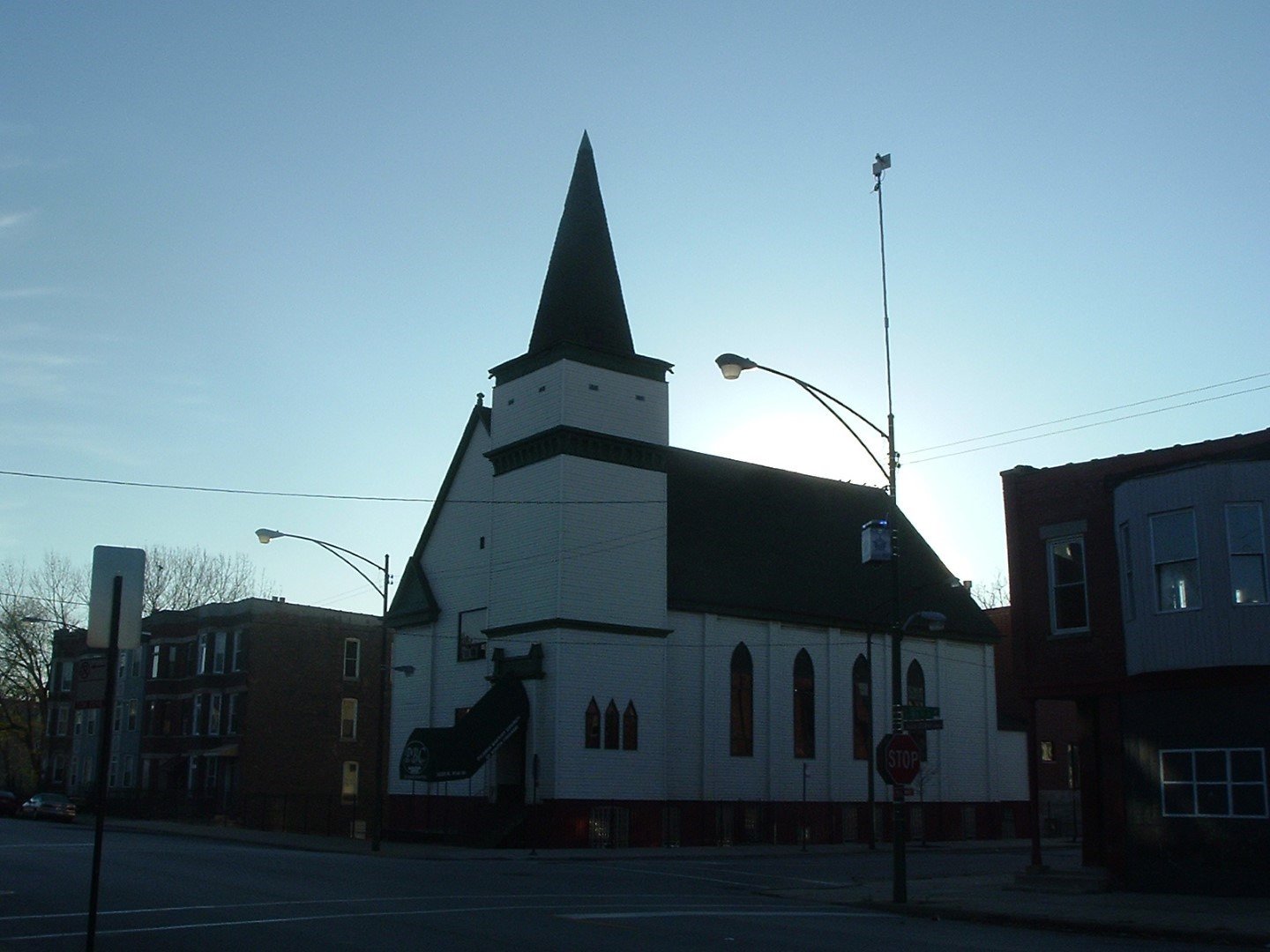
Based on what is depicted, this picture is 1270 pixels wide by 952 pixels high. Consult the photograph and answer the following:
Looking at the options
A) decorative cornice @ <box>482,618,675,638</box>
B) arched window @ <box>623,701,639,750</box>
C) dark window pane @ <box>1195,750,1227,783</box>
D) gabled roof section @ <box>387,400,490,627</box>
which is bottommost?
dark window pane @ <box>1195,750,1227,783</box>

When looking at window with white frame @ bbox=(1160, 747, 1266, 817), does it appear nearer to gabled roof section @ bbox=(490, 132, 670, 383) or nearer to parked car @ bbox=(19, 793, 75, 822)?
gabled roof section @ bbox=(490, 132, 670, 383)

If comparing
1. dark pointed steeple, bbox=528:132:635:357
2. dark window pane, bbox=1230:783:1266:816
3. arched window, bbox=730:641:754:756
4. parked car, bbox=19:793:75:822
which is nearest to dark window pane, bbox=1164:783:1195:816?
dark window pane, bbox=1230:783:1266:816

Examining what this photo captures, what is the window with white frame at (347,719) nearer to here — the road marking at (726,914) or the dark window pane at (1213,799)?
the road marking at (726,914)

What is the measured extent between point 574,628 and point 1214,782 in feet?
76.7

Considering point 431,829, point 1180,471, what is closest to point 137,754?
point 431,829

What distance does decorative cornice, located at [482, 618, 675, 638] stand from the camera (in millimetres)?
42625

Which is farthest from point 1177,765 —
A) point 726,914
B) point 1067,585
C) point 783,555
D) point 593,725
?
point 783,555

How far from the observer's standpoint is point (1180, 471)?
77.9 feet

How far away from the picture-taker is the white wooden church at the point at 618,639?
42750 mm

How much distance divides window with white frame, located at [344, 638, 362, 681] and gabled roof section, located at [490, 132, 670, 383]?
2539cm

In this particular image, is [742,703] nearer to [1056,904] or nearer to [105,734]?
[1056,904]

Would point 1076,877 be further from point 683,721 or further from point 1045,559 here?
point 683,721

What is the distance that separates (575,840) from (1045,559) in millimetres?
20306

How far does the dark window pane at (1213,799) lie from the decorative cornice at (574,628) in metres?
23.0
